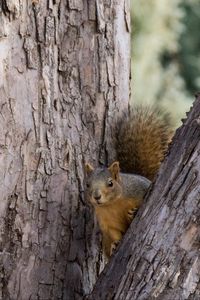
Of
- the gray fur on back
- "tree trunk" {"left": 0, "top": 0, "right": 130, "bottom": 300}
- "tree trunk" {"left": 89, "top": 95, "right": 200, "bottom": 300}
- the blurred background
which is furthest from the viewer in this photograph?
the blurred background

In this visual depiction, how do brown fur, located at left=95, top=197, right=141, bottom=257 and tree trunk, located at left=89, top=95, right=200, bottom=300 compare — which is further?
brown fur, located at left=95, top=197, right=141, bottom=257

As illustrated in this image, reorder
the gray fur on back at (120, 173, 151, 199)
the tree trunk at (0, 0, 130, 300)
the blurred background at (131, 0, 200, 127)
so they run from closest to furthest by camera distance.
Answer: the tree trunk at (0, 0, 130, 300) → the gray fur on back at (120, 173, 151, 199) → the blurred background at (131, 0, 200, 127)

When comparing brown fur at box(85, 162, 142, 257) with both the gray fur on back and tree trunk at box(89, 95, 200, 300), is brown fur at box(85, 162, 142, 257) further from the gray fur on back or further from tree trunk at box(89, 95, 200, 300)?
tree trunk at box(89, 95, 200, 300)

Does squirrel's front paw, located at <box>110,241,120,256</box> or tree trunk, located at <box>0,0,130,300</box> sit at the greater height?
tree trunk, located at <box>0,0,130,300</box>

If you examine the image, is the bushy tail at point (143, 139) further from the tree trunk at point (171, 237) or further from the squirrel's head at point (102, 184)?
the tree trunk at point (171, 237)

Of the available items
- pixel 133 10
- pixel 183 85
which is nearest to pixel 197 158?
pixel 133 10

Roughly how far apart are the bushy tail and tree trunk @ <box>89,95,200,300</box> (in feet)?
1.52

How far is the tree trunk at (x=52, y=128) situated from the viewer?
347cm

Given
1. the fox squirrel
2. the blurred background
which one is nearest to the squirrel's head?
the fox squirrel

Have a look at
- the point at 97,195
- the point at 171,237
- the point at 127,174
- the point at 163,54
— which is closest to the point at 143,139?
the point at 127,174

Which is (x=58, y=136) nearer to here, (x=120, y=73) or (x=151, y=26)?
(x=120, y=73)

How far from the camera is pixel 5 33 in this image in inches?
135

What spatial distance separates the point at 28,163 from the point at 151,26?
390cm

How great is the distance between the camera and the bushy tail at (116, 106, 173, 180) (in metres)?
3.67
